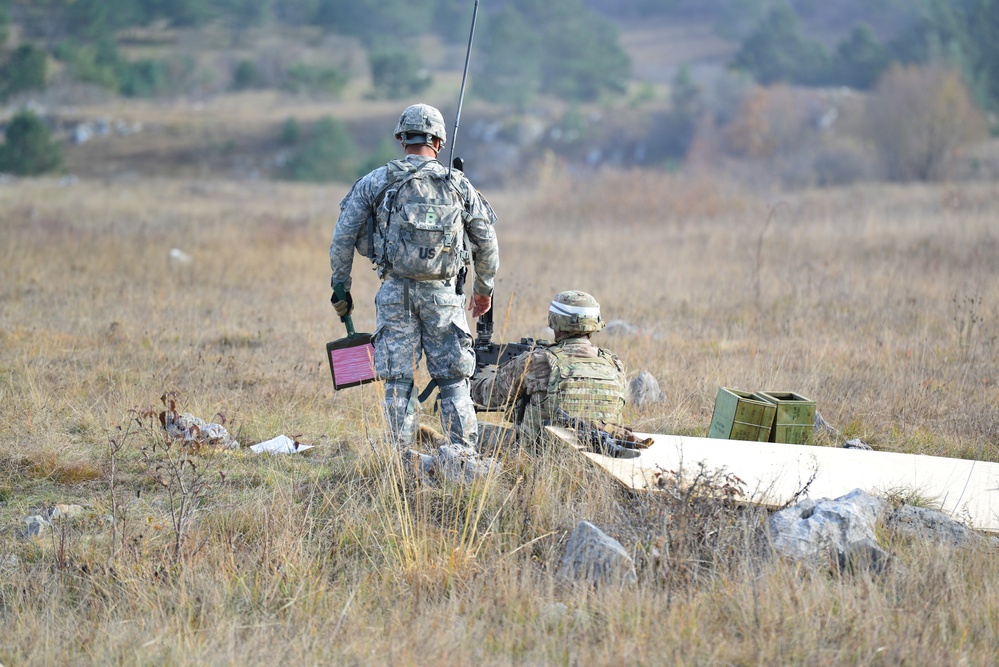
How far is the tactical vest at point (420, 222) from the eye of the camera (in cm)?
442

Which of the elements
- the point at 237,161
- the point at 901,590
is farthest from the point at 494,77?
the point at 901,590

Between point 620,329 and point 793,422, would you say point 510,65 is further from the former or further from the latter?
point 793,422

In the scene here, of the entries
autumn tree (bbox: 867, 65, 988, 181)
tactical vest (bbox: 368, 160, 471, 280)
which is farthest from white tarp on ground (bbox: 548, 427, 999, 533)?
autumn tree (bbox: 867, 65, 988, 181)

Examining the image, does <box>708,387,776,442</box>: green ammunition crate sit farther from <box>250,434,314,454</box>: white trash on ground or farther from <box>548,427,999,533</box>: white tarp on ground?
<box>250,434,314,454</box>: white trash on ground

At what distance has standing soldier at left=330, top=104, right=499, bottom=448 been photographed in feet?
14.6

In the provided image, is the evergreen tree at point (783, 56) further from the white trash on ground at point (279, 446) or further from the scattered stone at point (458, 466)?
the scattered stone at point (458, 466)

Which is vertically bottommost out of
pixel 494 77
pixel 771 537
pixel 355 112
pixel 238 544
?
pixel 238 544

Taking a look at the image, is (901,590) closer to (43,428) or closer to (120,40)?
(43,428)

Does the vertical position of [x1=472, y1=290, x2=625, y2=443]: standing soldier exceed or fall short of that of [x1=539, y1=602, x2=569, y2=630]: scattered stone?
it exceeds it

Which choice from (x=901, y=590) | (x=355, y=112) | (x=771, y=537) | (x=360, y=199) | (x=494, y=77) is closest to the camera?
(x=901, y=590)

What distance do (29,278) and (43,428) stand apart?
220 inches

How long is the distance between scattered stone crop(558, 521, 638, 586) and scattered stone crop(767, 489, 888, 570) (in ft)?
2.04

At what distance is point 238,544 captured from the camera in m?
3.81

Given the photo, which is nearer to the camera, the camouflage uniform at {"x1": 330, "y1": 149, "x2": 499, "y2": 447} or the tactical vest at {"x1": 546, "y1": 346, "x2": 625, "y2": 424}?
the tactical vest at {"x1": 546, "y1": 346, "x2": 625, "y2": 424}
